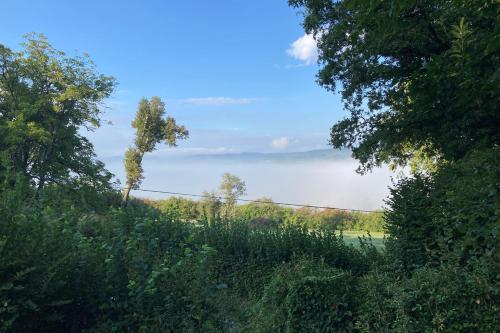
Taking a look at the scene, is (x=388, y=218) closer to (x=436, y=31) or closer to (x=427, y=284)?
(x=427, y=284)

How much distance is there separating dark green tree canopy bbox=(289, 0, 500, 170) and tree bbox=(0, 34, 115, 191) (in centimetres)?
2040

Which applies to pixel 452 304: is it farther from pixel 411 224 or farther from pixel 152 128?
pixel 152 128

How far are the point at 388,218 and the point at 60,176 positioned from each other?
83.4 ft

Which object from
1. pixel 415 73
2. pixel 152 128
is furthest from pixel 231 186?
pixel 415 73

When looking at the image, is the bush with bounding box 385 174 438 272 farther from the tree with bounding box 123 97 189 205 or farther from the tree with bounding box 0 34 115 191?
the tree with bounding box 123 97 189 205

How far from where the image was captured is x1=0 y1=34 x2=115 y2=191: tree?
27.2 m

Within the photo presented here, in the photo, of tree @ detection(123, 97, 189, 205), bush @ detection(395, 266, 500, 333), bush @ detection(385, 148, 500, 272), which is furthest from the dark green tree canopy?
tree @ detection(123, 97, 189, 205)

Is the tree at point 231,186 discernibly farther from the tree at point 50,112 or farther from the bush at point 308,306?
the bush at point 308,306

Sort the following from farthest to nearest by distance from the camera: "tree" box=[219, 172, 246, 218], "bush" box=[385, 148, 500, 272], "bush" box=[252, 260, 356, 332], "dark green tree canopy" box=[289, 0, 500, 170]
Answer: "tree" box=[219, 172, 246, 218] → "dark green tree canopy" box=[289, 0, 500, 170] → "bush" box=[385, 148, 500, 272] → "bush" box=[252, 260, 356, 332]

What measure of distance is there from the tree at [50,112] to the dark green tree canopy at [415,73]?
20.4 m

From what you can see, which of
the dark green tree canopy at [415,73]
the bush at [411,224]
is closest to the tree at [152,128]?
the dark green tree canopy at [415,73]

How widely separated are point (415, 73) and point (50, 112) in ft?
86.2

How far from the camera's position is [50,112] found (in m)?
28.3

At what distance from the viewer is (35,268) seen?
3.43m
